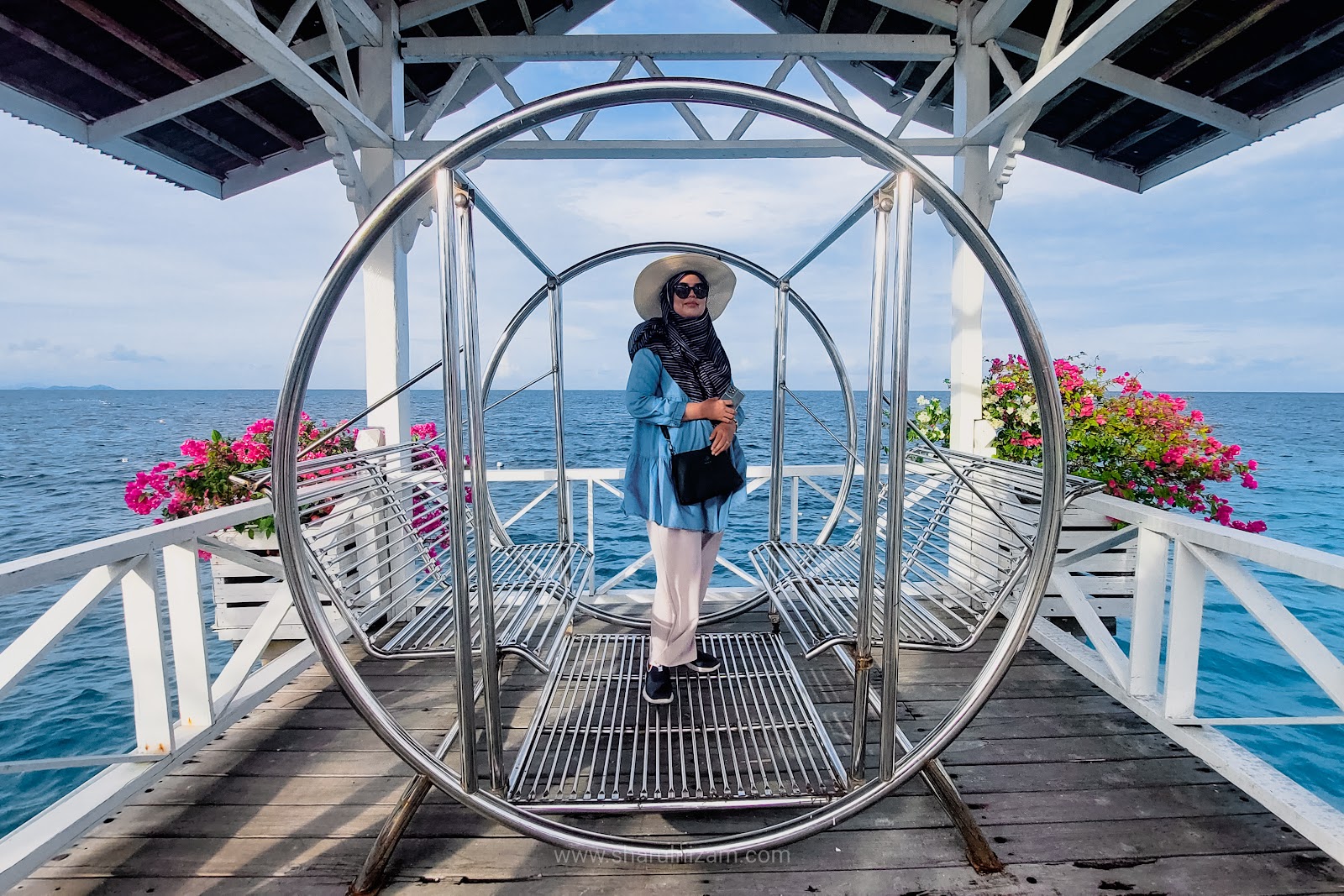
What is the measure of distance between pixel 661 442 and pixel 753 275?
4.29 ft

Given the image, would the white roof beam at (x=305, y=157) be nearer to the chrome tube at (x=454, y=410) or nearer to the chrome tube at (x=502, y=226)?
the chrome tube at (x=502, y=226)

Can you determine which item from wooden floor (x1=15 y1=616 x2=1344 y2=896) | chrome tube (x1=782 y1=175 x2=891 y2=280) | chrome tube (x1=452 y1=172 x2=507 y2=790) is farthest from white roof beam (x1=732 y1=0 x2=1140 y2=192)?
chrome tube (x1=452 y1=172 x2=507 y2=790)

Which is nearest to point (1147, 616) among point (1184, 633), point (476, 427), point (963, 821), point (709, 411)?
point (1184, 633)

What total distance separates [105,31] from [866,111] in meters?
4.56

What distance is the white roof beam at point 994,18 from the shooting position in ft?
11.3

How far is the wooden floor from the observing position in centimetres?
169

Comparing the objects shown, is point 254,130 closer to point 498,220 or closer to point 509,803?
point 498,220

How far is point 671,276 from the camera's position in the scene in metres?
2.51

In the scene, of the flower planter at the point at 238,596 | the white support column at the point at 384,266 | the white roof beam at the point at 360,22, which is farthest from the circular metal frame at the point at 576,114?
the white roof beam at the point at 360,22

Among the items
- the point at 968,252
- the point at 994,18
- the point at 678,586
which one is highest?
the point at 994,18

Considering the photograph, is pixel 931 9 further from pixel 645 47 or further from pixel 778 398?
pixel 778 398

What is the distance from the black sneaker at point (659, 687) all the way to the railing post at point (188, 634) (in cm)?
143

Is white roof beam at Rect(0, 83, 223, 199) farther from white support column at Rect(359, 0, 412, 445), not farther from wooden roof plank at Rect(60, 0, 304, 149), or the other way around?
white support column at Rect(359, 0, 412, 445)

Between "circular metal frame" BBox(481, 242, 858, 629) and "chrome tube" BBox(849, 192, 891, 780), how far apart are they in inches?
48.8
